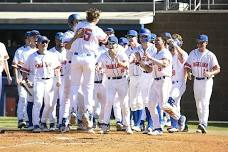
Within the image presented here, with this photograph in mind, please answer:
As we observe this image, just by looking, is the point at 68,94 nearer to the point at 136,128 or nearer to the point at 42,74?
the point at 42,74

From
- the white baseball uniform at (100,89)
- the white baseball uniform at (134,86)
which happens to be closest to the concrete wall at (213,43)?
the white baseball uniform at (100,89)

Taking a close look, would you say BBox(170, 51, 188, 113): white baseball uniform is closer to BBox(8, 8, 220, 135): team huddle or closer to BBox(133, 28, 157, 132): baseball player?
BBox(8, 8, 220, 135): team huddle

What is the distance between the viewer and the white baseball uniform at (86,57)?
13.9 metres

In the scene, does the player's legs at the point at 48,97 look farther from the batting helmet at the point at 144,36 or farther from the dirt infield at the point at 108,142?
the batting helmet at the point at 144,36

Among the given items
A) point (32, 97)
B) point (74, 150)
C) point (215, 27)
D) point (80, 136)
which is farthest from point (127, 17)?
point (74, 150)

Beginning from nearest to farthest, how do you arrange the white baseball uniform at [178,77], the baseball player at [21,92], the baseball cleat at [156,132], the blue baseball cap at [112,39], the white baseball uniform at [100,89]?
the blue baseball cap at [112,39] → the baseball cleat at [156,132] → the white baseball uniform at [100,89] → the baseball player at [21,92] → the white baseball uniform at [178,77]

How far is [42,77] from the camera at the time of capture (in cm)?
1516

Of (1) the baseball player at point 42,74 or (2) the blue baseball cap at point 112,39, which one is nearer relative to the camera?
(2) the blue baseball cap at point 112,39

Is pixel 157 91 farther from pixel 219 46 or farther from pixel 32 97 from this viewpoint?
pixel 219 46

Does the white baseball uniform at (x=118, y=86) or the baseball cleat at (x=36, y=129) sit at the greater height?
the white baseball uniform at (x=118, y=86)

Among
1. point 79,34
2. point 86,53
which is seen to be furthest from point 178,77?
point 79,34

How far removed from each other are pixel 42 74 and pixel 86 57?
5.21 feet

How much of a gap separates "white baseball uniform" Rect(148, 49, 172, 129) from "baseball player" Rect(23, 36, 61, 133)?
1.96m

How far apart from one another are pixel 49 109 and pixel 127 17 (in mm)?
9228
